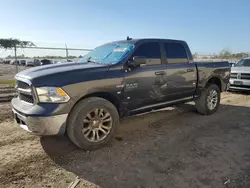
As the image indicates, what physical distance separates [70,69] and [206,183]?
266cm

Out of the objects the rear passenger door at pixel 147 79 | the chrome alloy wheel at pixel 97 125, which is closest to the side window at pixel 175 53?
the rear passenger door at pixel 147 79

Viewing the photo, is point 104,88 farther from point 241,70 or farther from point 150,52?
point 241,70

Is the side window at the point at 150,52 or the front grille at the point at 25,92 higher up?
the side window at the point at 150,52

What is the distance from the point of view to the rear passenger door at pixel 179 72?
473cm

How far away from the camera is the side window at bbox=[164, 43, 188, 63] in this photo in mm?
4832

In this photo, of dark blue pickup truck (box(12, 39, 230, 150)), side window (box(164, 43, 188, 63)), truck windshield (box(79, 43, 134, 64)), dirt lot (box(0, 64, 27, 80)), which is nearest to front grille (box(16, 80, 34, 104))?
dark blue pickup truck (box(12, 39, 230, 150))

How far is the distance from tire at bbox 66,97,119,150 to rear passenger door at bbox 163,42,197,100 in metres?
1.68

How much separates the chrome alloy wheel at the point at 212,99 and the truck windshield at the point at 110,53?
2867mm

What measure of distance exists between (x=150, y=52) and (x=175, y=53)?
86 centimetres

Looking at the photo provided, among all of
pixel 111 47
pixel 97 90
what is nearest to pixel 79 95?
pixel 97 90

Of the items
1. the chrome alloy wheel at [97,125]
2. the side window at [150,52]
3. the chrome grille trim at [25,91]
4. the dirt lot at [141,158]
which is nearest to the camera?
the dirt lot at [141,158]

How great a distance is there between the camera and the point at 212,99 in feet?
19.1

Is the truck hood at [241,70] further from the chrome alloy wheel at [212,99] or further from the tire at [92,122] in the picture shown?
the tire at [92,122]

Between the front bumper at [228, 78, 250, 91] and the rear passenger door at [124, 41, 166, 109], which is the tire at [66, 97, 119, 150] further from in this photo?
the front bumper at [228, 78, 250, 91]
